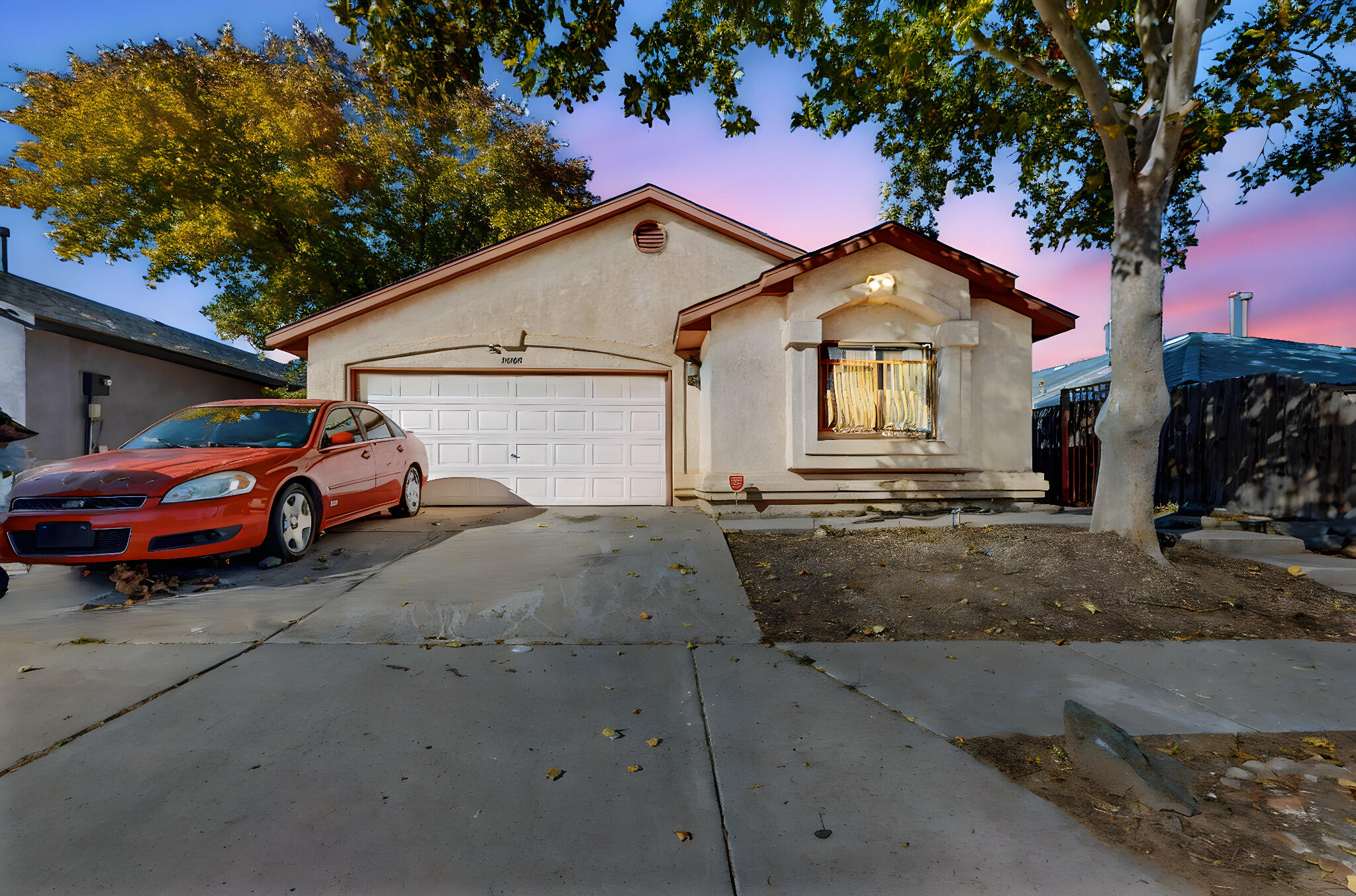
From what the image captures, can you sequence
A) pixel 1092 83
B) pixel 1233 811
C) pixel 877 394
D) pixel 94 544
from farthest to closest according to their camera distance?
pixel 877 394, pixel 1092 83, pixel 94 544, pixel 1233 811

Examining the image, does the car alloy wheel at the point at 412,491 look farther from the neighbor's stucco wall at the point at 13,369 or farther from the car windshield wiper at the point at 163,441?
the neighbor's stucco wall at the point at 13,369

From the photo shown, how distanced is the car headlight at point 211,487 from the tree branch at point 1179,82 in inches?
355

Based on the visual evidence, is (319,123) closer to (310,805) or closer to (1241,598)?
(310,805)

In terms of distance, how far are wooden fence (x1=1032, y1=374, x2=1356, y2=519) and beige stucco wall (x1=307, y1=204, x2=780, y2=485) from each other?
6.82 metres

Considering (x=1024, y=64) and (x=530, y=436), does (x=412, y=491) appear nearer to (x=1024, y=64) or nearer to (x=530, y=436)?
(x=530, y=436)

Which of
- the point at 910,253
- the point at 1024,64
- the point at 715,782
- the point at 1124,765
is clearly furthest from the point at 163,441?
the point at 1024,64

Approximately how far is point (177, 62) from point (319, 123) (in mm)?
3393

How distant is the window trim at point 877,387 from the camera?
27.8ft

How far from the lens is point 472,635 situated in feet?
13.6

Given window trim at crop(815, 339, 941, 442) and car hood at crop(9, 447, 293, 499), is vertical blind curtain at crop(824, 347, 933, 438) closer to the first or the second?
window trim at crop(815, 339, 941, 442)

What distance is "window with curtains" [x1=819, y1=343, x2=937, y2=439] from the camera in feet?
28.1

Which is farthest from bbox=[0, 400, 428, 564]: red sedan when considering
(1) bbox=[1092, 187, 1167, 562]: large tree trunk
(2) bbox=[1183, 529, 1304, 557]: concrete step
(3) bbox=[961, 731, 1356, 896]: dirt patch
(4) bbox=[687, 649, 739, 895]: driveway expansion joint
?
(2) bbox=[1183, 529, 1304, 557]: concrete step

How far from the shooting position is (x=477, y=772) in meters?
2.49

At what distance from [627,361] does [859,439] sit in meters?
4.15
